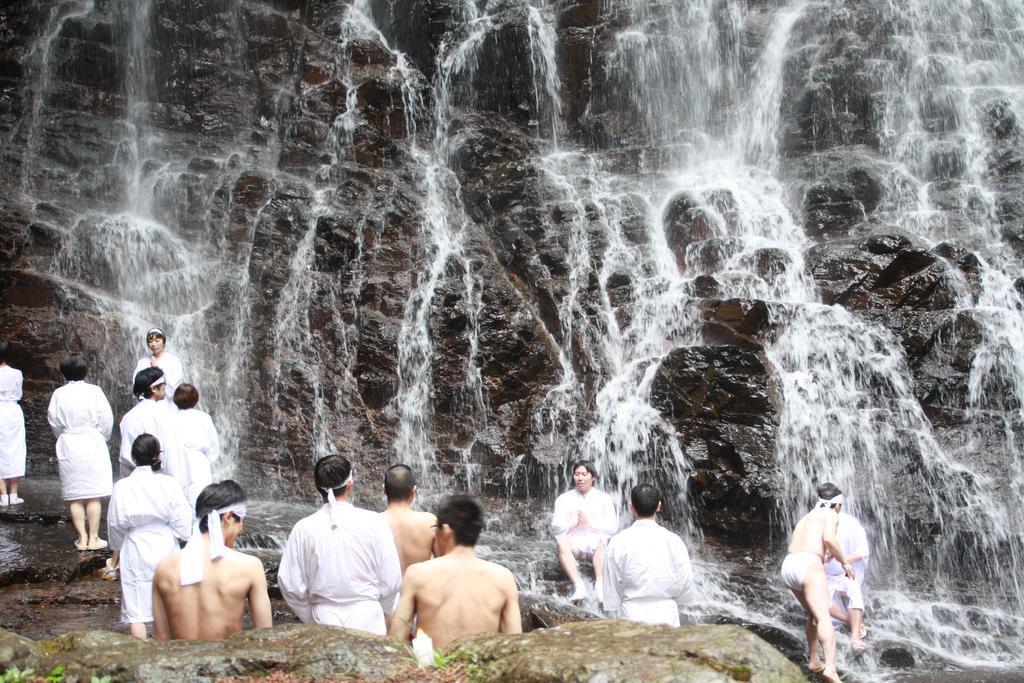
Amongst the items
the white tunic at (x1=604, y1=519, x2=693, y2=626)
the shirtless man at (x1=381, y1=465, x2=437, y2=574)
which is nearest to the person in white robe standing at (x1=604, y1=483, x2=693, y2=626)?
the white tunic at (x1=604, y1=519, x2=693, y2=626)

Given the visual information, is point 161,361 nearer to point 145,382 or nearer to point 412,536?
point 145,382

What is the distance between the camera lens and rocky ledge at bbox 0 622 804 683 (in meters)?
4.25

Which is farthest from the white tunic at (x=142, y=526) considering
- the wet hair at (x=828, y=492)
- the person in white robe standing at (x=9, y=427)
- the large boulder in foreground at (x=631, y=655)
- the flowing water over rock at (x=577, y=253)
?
the wet hair at (x=828, y=492)

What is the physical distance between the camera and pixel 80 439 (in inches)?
381

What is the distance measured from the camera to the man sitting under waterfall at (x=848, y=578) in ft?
29.1

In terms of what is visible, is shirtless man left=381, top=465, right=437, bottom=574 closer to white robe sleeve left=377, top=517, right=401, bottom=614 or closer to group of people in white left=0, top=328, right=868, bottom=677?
group of people in white left=0, top=328, right=868, bottom=677

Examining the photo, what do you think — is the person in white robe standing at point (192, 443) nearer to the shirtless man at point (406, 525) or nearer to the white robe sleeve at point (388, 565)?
the shirtless man at point (406, 525)

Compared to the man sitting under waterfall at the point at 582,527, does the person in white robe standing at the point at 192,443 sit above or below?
above

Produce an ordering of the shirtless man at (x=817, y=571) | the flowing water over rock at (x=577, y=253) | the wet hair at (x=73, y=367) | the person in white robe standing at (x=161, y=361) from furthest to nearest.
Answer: the flowing water over rock at (x=577, y=253) → the person in white robe standing at (x=161, y=361) → the wet hair at (x=73, y=367) → the shirtless man at (x=817, y=571)

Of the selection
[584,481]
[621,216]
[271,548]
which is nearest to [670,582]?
[584,481]

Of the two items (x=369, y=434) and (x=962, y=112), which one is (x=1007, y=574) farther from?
(x=962, y=112)

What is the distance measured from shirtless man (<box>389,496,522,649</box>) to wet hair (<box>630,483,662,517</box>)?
1759 mm

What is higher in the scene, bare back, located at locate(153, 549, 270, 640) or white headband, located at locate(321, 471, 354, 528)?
white headband, located at locate(321, 471, 354, 528)

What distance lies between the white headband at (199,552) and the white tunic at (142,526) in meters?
1.85
